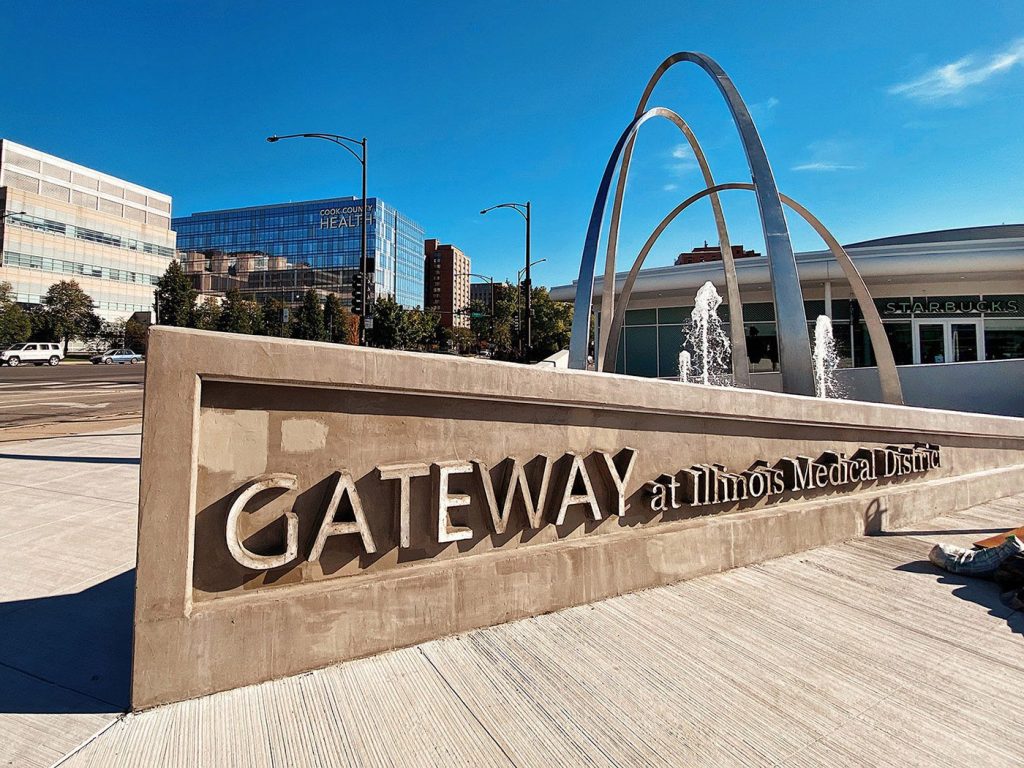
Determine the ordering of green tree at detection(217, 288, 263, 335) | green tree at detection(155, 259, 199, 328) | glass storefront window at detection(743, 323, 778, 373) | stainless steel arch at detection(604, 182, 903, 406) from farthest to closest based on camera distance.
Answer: green tree at detection(217, 288, 263, 335)
green tree at detection(155, 259, 199, 328)
glass storefront window at detection(743, 323, 778, 373)
stainless steel arch at detection(604, 182, 903, 406)

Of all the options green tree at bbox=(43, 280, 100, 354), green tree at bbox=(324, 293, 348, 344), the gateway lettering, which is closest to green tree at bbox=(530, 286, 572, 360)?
green tree at bbox=(324, 293, 348, 344)

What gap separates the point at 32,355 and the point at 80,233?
37257 millimetres

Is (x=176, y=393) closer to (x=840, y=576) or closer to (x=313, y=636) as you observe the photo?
(x=313, y=636)

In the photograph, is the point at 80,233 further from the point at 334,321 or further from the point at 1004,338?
the point at 1004,338

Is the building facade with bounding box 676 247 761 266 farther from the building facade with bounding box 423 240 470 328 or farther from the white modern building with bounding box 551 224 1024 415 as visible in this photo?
the building facade with bounding box 423 240 470 328

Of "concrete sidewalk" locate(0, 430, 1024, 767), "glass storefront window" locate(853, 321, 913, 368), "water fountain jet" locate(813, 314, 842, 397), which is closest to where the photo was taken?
"concrete sidewalk" locate(0, 430, 1024, 767)

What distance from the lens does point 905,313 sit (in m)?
26.7

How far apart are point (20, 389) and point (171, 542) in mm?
30615

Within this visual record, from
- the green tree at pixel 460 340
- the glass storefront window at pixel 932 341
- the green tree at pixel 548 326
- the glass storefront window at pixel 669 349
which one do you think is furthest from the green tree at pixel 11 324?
the glass storefront window at pixel 932 341

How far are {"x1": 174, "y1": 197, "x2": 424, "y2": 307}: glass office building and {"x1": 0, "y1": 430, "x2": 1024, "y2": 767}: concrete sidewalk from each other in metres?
118

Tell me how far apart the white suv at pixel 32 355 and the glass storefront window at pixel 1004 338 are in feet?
229

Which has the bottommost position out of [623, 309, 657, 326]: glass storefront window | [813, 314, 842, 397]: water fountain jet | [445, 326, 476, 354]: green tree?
[813, 314, 842, 397]: water fountain jet

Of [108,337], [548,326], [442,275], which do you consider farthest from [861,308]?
[442,275]

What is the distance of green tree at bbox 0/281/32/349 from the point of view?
175 ft
